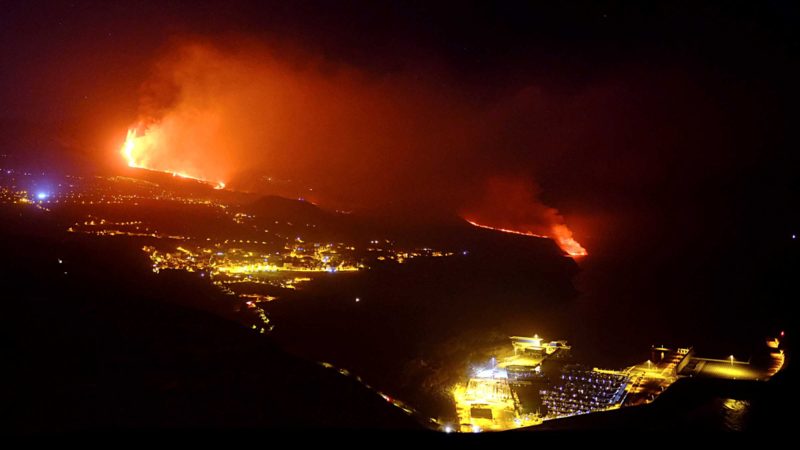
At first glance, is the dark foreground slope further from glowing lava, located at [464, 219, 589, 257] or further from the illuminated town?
glowing lava, located at [464, 219, 589, 257]

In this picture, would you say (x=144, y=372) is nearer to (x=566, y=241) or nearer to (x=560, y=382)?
(x=560, y=382)

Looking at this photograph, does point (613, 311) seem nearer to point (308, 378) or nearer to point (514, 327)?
point (514, 327)

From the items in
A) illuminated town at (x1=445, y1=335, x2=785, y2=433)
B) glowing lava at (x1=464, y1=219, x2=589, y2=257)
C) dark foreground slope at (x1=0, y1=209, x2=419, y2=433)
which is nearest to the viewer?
dark foreground slope at (x1=0, y1=209, x2=419, y2=433)

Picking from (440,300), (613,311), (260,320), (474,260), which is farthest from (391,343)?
(613,311)

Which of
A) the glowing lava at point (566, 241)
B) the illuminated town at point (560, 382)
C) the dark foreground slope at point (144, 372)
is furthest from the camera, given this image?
the glowing lava at point (566, 241)

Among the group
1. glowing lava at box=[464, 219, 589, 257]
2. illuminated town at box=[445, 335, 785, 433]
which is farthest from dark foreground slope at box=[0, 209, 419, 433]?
glowing lava at box=[464, 219, 589, 257]

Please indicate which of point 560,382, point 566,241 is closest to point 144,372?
point 560,382

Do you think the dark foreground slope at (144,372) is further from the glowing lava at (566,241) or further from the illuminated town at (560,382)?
the glowing lava at (566,241)

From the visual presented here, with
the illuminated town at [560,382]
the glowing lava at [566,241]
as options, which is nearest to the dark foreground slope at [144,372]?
the illuminated town at [560,382]
